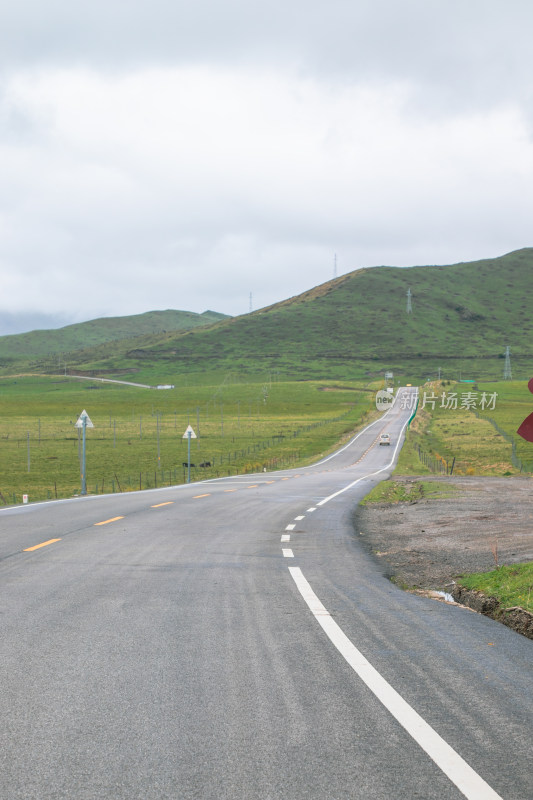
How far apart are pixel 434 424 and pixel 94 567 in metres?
106

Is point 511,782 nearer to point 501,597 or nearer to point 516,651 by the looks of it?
point 516,651

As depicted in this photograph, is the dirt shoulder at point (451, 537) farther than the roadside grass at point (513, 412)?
No

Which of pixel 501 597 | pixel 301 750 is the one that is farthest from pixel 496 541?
pixel 301 750

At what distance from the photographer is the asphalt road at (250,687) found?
4223 mm

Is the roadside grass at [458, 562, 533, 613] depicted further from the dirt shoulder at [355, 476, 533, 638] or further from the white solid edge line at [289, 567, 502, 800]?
the white solid edge line at [289, 567, 502, 800]

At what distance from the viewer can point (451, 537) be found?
1522cm

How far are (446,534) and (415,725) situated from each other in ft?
36.6

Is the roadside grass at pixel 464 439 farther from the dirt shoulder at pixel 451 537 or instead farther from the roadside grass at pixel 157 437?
the dirt shoulder at pixel 451 537

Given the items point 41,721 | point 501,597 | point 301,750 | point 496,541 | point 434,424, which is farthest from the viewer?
point 434,424

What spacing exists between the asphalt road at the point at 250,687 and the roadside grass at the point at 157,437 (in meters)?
29.4

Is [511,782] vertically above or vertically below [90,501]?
above

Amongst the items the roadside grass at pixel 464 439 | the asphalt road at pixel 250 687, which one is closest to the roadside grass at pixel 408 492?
the asphalt road at pixel 250 687

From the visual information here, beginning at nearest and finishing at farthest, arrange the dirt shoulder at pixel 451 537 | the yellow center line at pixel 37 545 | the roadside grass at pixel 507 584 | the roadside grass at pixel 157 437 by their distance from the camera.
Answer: the roadside grass at pixel 507 584 < the dirt shoulder at pixel 451 537 < the yellow center line at pixel 37 545 < the roadside grass at pixel 157 437

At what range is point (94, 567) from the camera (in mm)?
11305
